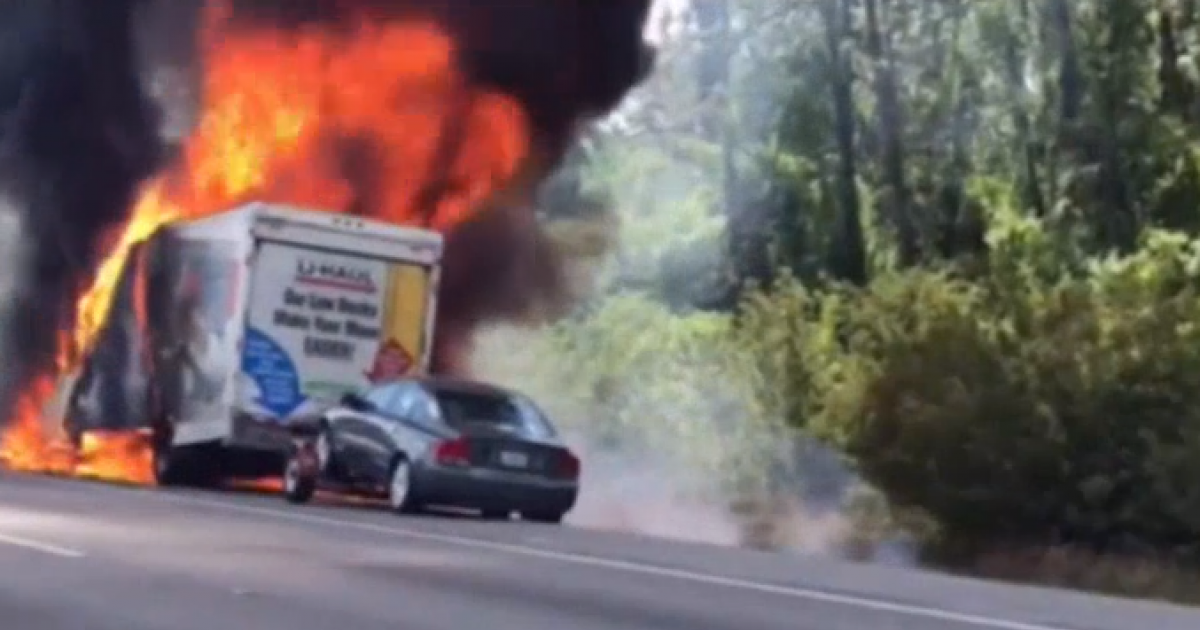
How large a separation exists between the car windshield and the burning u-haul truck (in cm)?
313

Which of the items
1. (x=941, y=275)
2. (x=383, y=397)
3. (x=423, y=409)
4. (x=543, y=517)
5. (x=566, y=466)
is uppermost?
(x=941, y=275)

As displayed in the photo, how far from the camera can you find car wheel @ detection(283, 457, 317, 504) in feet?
104

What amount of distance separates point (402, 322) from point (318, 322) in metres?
1.15

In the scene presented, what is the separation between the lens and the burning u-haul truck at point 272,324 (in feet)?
108

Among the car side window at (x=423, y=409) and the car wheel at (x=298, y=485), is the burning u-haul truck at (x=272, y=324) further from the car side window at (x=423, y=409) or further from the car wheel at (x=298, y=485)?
the car side window at (x=423, y=409)

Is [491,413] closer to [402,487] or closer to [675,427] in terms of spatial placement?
[402,487]

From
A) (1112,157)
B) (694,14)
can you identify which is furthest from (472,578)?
Result: (694,14)

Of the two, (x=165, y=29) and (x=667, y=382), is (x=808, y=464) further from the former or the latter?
(x=165, y=29)

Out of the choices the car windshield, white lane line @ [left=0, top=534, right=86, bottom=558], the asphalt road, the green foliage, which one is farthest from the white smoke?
white lane line @ [left=0, top=534, right=86, bottom=558]

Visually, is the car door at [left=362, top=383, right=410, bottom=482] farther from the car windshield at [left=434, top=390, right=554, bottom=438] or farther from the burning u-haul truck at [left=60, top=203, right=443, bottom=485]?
the burning u-haul truck at [left=60, top=203, right=443, bottom=485]

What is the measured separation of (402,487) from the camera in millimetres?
29828

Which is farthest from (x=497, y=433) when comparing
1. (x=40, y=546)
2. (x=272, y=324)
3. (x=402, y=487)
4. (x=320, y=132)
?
(x=320, y=132)

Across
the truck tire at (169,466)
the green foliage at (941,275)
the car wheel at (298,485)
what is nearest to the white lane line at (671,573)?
the car wheel at (298,485)

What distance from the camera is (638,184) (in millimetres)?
66938
